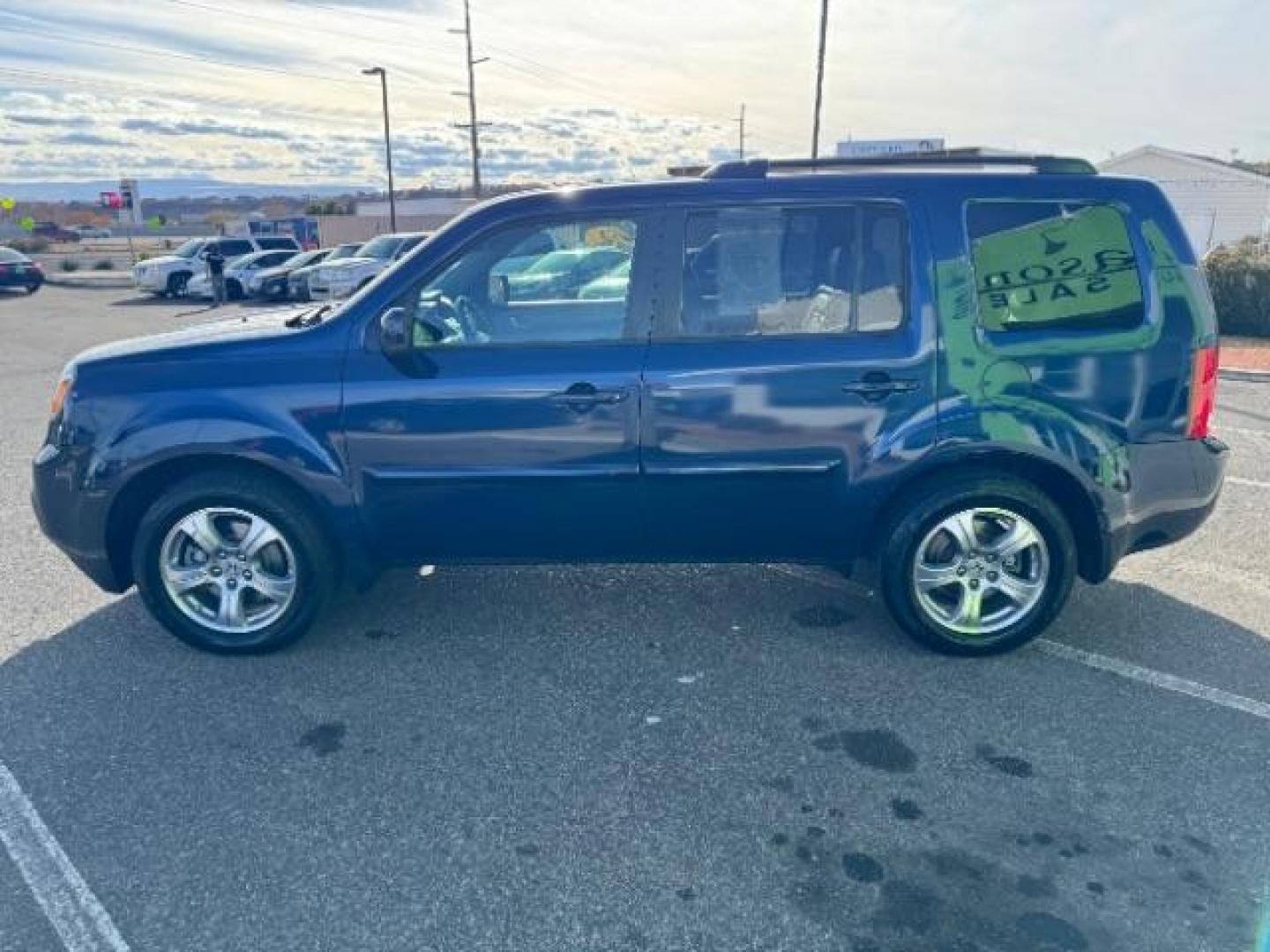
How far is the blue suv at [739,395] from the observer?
3426 mm

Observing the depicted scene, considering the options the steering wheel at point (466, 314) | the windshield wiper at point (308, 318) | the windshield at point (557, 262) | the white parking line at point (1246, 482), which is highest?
the windshield at point (557, 262)

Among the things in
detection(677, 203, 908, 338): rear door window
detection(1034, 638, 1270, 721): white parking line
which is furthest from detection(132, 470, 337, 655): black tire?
detection(1034, 638, 1270, 721): white parking line

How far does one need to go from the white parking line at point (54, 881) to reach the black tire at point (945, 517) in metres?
2.83

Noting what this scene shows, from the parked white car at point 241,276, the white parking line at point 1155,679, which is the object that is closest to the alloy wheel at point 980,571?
the white parking line at point 1155,679

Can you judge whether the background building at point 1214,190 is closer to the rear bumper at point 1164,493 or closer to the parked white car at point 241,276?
the parked white car at point 241,276

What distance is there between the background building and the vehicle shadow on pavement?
28.6 m

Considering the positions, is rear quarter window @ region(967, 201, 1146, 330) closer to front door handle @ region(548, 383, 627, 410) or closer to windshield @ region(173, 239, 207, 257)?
front door handle @ region(548, 383, 627, 410)

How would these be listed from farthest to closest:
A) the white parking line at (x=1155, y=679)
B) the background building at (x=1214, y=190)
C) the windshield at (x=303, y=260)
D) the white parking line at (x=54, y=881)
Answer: the background building at (x=1214, y=190) < the windshield at (x=303, y=260) < the white parking line at (x=1155, y=679) < the white parking line at (x=54, y=881)

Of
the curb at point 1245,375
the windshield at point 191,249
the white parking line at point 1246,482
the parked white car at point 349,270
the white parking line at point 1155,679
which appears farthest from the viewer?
the windshield at point 191,249

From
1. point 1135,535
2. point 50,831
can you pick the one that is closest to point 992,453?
point 1135,535

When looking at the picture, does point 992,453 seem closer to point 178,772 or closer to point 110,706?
point 178,772

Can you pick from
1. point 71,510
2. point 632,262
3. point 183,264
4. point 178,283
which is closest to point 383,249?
point 183,264

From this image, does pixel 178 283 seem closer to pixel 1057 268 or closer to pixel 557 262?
pixel 557 262

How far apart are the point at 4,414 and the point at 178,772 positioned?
740 cm
